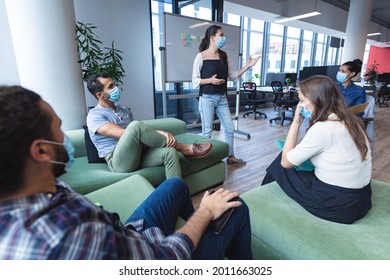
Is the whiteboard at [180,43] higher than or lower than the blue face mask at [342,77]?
higher

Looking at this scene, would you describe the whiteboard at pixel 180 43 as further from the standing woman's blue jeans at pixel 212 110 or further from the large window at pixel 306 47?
the large window at pixel 306 47

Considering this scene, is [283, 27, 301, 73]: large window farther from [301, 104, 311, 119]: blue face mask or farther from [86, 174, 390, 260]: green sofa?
[86, 174, 390, 260]: green sofa

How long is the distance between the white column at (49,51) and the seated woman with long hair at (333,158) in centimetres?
220

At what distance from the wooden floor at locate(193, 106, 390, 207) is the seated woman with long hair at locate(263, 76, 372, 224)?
108 cm

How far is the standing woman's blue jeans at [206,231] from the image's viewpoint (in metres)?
0.91

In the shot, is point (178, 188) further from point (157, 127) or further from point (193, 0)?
point (193, 0)

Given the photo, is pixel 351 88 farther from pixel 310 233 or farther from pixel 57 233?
pixel 57 233

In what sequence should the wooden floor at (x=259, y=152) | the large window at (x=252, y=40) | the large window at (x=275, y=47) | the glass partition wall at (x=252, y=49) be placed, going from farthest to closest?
the large window at (x=275, y=47)
the large window at (x=252, y=40)
the glass partition wall at (x=252, y=49)
the wooden floor at (x=259, y=152)

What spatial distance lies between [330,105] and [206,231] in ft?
3.09

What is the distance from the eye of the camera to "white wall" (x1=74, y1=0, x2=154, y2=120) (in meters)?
3.29

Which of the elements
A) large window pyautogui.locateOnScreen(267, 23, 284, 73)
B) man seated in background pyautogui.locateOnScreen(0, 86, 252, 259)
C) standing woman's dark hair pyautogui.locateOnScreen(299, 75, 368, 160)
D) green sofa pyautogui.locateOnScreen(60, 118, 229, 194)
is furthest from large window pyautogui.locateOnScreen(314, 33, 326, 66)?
man seated in background pyautogui.locateOnScreen(0, 86, 252, 259)

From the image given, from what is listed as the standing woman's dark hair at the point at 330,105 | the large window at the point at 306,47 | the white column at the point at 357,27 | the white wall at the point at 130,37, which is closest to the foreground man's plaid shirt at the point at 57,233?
the standing woman's dark hair at the point at 330,105

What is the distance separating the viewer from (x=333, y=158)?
1.18 m
